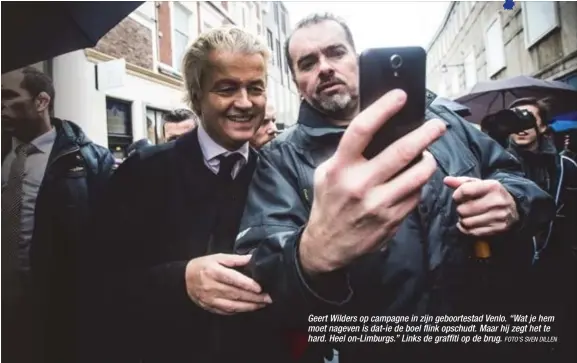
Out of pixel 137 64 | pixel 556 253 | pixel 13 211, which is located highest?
pixel 137 64

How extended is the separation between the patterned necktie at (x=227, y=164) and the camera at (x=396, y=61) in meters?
0.25

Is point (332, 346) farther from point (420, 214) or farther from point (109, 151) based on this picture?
point (109, 151)

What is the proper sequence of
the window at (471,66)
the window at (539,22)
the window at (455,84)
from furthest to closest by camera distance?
the window at (455,84) < the window at (471,66) < the window at (539,22)

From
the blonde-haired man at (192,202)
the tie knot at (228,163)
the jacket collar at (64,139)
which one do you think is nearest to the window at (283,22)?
the blonde-haired man at (192,202)

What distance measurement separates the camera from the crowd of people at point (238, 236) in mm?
317

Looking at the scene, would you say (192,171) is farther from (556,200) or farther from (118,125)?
(556,200)

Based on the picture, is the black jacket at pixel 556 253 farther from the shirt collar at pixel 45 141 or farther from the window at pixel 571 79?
the window at pixel 571 79

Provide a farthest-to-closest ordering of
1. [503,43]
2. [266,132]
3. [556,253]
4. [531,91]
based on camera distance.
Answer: [503,43]
[531,91]
[266,132]
[556,253]

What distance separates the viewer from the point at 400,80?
0.22 metres

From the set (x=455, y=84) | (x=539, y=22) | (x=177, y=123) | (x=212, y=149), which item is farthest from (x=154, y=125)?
(x=455, y=84)

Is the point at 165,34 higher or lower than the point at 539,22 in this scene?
lower

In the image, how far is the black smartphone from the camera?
220mm

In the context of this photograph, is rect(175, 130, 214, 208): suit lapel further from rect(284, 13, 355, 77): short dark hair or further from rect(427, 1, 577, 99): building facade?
rect(427, 1, 577, 99): building facade

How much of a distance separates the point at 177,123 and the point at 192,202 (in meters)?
0.41
